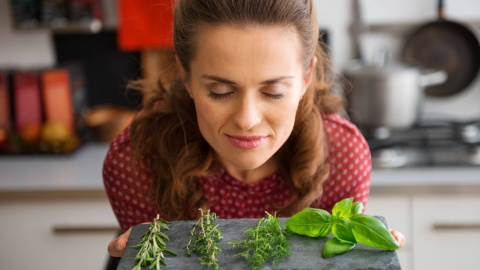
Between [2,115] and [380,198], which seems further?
[2,115]

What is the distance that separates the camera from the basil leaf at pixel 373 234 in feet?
2.66

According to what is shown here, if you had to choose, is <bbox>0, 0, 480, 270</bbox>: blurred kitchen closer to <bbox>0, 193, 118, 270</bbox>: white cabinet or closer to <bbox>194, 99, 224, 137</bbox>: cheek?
<bbox>0, 193, 118, 270</bbox>: white cabinet

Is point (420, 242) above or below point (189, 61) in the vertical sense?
below

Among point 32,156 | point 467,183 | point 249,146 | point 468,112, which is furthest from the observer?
point 468,112

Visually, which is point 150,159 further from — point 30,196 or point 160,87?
point 30,196

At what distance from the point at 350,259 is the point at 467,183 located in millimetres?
1195

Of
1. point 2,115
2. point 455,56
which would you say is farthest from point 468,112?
point 2,115

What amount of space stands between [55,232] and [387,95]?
3.91 ft

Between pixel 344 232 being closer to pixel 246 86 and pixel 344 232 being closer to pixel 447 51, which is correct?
pixel 246 86

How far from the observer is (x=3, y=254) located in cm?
211

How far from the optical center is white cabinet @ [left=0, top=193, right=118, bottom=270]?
2.03 m

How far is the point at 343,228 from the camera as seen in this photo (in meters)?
0.83

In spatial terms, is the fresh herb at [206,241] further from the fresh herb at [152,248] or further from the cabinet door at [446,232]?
the cabinet door at [446,232]

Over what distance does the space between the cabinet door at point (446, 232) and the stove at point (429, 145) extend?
0.43 feet
